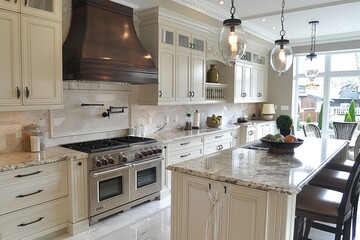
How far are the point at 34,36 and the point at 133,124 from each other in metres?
1.89

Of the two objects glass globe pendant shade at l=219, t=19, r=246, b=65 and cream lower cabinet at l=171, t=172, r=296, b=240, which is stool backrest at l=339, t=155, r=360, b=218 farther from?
glass globe pendant shade at l=219, t=19, r=246, b=65

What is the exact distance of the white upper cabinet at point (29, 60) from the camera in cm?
269

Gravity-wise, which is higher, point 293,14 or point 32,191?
point 293,14

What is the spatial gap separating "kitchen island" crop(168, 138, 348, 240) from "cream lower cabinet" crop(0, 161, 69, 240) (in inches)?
53.1

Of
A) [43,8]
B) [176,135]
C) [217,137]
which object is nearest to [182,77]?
[176,135]

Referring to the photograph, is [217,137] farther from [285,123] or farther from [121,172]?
[121,172]

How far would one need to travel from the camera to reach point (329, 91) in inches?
278

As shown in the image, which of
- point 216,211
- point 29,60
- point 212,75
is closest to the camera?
point 216,211

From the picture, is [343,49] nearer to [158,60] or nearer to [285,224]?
[158,60]

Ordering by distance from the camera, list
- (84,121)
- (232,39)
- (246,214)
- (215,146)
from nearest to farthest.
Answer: (246,214) < (232,39) < (84,121) < (215,146)

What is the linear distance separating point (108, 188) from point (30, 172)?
963 mm

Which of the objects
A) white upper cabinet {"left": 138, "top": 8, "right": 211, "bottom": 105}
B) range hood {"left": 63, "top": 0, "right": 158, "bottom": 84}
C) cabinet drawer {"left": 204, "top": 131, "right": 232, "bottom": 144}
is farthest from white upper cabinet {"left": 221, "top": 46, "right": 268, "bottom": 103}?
range hood {"left": 63, "top": 0, "right": 158, "bottom": 84}

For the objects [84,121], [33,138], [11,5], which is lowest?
[33,138]

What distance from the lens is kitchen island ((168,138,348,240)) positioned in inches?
73.8
